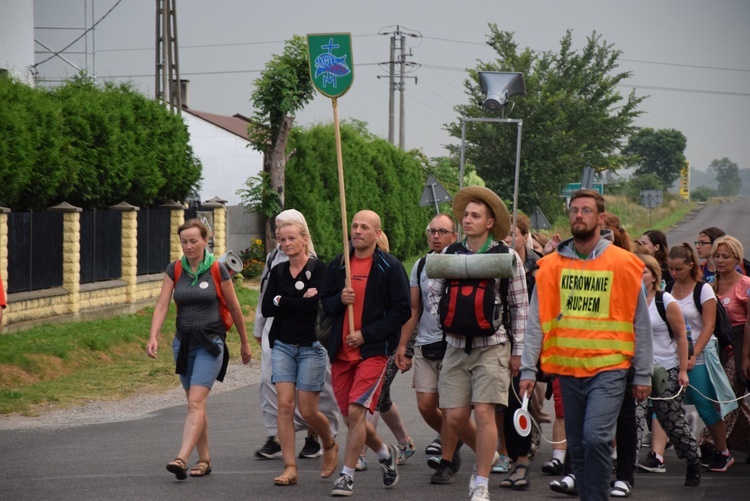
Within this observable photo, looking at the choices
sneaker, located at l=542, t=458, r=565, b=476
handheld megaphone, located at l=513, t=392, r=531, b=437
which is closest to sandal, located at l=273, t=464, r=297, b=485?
sneaker, located at l=542, t=458, r=565, b=476

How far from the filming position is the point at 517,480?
7.68 meters

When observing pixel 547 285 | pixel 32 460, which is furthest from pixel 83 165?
pixel 547 285

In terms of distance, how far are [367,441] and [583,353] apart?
2.12 meters

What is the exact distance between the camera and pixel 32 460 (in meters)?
8.65

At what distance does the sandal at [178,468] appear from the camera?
7.51m

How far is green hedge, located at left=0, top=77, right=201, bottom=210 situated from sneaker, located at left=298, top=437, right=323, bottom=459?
8.18m

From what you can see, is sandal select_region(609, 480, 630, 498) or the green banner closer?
sandal select_region(609, 480, 630, 498)

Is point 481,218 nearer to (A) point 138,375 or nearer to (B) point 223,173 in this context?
(A) point 138,375

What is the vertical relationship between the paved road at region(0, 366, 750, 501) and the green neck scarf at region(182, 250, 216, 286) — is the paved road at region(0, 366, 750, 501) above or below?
below

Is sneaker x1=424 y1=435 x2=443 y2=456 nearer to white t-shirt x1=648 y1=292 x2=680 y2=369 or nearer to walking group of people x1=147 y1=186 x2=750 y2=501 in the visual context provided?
walking group of people x1=147 y1=186 x2=750 y2=501

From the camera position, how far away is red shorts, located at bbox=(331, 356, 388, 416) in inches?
292

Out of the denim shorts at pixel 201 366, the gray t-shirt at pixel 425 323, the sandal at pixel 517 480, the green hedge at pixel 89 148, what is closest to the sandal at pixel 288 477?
the denim shorts at pixel 201 366

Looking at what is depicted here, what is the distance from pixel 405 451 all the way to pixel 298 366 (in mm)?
1474

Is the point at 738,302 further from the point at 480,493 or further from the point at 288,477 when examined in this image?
the point at 288,477
